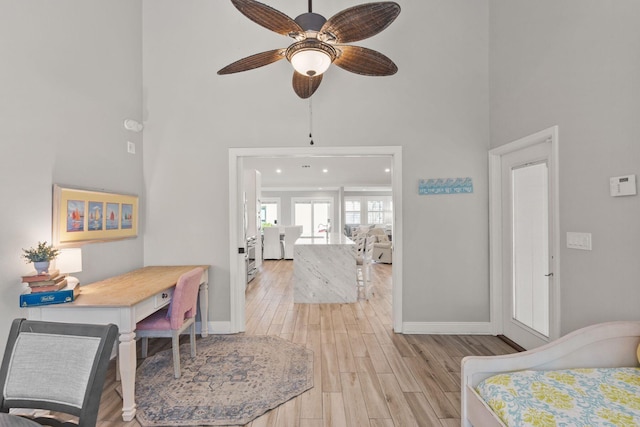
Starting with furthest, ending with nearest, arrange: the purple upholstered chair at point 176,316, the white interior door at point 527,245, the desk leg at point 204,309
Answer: the desk leg at point 204,309 < the white interior door at point 527,245 < the purple upholstered chair at point 176,316

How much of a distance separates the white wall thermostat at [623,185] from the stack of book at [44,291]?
11.4ft

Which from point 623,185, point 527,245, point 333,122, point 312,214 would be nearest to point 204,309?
point 333,122

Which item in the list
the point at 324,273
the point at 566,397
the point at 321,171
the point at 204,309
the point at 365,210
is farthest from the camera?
the point at 365,210

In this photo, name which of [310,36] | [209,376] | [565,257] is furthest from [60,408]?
[565,257]

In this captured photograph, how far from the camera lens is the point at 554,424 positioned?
1.14m

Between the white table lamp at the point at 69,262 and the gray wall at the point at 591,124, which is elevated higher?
the gray wall at the point at 591,124

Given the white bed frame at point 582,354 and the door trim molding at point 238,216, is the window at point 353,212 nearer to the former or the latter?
the door trim molding at point 238,216

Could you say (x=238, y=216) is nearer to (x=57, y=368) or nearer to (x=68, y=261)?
(x=68, y=261)

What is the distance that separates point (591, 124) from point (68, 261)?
3.67 m

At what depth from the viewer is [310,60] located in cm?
179

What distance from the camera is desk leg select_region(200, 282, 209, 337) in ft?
10.3

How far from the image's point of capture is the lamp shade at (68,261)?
6.70 feet

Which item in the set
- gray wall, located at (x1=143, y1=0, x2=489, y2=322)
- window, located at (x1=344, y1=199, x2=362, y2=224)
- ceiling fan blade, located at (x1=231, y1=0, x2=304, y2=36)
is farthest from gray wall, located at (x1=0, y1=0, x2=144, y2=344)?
window, located at (x1=344, y1=199, x2=362, y2=224)

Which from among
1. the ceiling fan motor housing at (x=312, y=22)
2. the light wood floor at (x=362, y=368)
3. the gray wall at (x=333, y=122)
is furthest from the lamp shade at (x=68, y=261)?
the ceiling fan motor housing at (x=312, y=22)
